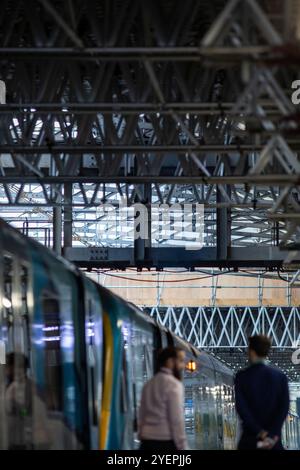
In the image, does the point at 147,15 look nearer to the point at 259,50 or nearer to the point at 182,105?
the point at 182,105

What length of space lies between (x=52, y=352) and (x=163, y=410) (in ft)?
3.88

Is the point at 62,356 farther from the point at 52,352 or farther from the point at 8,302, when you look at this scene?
the point at 8,302

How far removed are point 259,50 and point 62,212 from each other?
22.8 m

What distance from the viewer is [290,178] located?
17594mm

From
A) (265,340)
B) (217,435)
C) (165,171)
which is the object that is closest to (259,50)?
(265,340)

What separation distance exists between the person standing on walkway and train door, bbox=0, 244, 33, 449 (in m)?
1.39

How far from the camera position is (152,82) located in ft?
57.1

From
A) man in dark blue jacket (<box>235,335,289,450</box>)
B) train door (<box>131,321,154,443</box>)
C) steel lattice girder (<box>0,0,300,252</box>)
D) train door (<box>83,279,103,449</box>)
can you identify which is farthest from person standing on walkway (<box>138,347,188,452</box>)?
train door (<box>131,321,154,443</box>)

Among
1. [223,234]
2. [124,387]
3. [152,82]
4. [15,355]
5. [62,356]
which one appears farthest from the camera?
[223,234]

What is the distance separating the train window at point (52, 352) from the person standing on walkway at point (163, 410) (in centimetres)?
76

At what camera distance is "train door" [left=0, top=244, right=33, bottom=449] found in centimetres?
964

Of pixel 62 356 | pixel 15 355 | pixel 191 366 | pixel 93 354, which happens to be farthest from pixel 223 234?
pixel 15 355

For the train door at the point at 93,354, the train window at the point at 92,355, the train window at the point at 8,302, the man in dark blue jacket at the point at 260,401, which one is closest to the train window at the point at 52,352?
the train window at the point at 8,302

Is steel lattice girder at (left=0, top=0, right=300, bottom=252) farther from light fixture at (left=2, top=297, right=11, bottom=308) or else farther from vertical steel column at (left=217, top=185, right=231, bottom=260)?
vertical steel column at (left=217, top=185, right=231, bottom=260)
